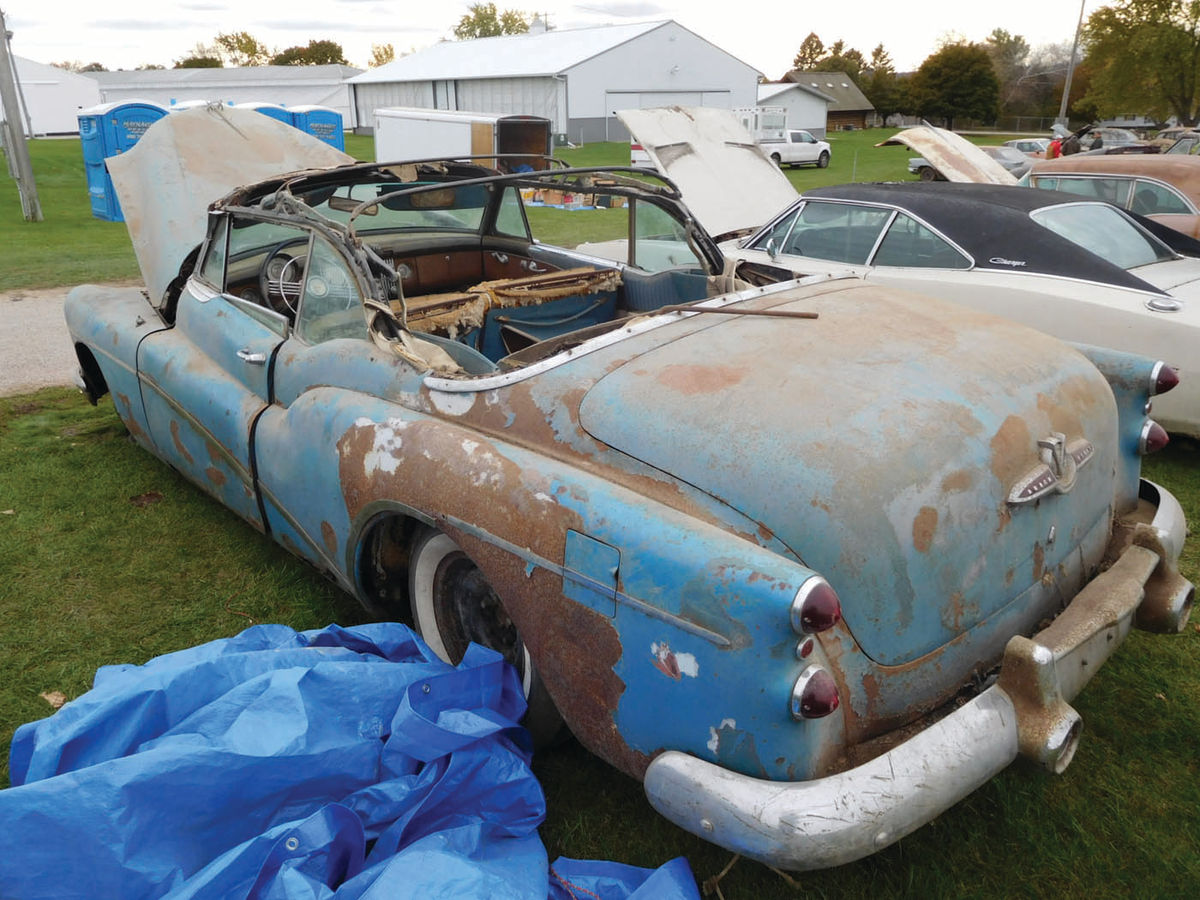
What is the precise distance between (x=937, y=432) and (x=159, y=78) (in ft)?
206

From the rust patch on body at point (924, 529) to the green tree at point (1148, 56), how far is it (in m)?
42.0

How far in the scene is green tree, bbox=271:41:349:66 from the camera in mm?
82881

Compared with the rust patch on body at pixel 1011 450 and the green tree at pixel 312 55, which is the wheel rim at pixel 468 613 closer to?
the rust patch on body at pixel 1011 450

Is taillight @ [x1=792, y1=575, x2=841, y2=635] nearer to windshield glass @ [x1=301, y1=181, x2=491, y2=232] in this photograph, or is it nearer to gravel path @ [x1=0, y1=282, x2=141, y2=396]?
windshield glass @ [x1=301, y1=181, x2=491, y2=232]

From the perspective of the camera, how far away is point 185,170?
5148mm

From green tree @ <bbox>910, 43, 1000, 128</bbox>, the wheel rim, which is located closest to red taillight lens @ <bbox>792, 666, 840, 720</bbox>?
the wheel rim

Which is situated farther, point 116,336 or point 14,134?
point 14,134

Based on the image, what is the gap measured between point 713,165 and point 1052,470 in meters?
6.76

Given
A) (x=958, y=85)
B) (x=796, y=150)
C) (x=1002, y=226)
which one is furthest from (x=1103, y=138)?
(x=958, y=85)

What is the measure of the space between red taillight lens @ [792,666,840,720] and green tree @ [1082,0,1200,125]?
42.5 meters

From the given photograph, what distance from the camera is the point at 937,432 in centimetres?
229

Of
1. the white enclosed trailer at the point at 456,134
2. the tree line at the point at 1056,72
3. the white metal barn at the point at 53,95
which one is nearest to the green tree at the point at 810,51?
the tree line at the point at 1056,72

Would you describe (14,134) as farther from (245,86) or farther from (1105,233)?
(245,86)

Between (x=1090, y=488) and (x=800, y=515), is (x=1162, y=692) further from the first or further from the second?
(x=800, y=515)
